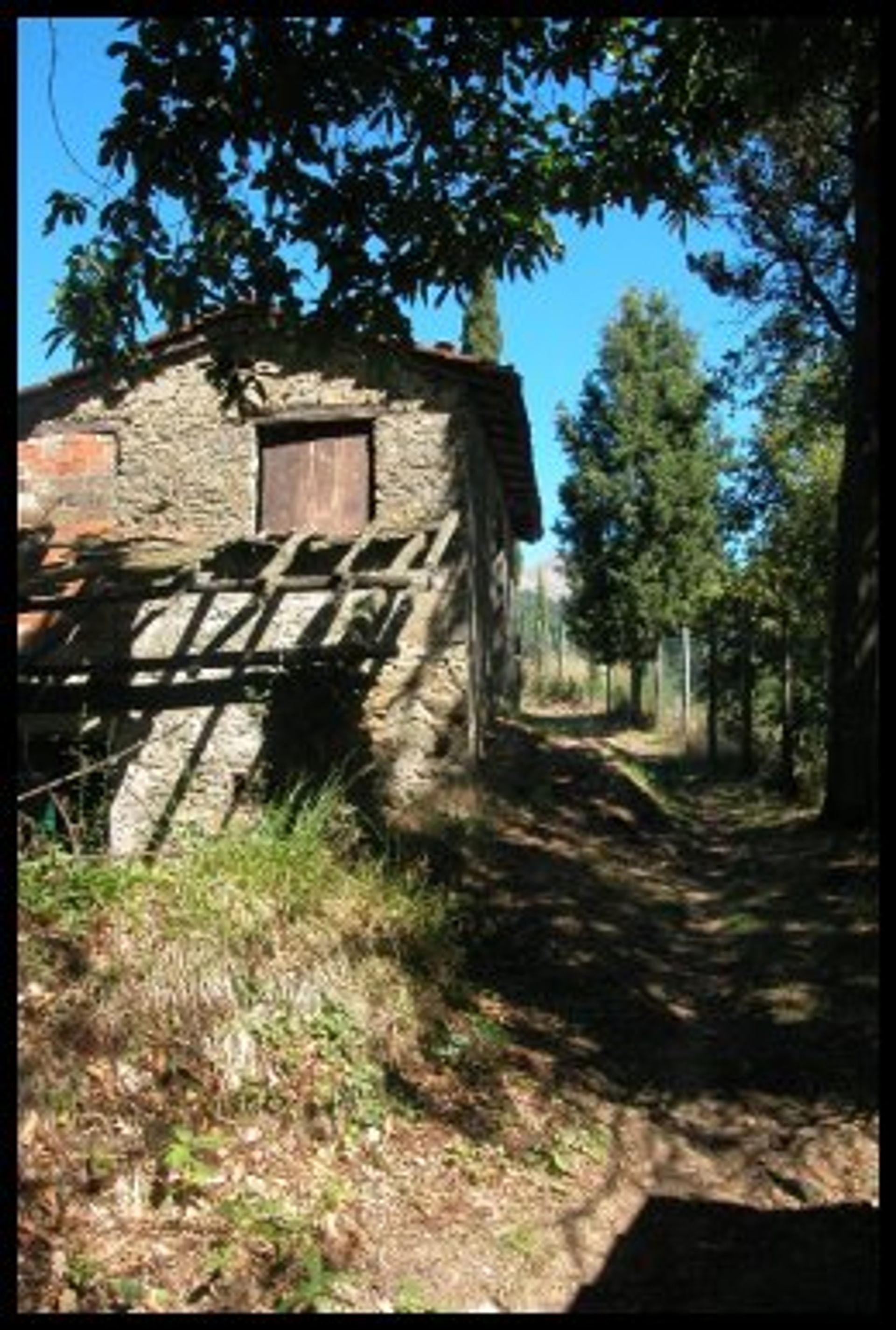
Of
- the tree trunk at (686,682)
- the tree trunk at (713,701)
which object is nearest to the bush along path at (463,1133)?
the tree trunk at (713,701)

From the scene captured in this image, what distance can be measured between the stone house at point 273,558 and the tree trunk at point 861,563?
3675 millimetres

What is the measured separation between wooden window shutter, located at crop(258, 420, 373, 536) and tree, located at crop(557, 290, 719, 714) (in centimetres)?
1371

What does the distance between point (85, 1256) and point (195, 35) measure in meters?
4.83

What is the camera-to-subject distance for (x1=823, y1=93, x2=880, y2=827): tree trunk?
40.8 feet

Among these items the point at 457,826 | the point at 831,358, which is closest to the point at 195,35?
the point at 457,826

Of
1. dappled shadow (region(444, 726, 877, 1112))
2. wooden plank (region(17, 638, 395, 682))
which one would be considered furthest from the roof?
dappled shadow (region(444, 726, 877, 1112))

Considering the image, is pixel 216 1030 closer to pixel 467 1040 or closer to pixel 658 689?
pixel 467 1040

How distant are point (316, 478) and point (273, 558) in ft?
3.99

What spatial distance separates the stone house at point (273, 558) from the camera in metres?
12.3

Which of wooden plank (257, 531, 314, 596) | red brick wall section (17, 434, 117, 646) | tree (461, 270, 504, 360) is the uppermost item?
tree (461, 270, 504, 360)

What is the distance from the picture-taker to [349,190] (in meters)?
5.75

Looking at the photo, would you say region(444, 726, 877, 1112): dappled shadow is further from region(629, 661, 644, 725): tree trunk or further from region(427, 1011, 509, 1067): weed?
region(629, 661, 644, 725): tree trunk

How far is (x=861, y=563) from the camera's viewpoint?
12.6 m

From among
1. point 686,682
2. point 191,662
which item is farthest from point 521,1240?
point 686,682
